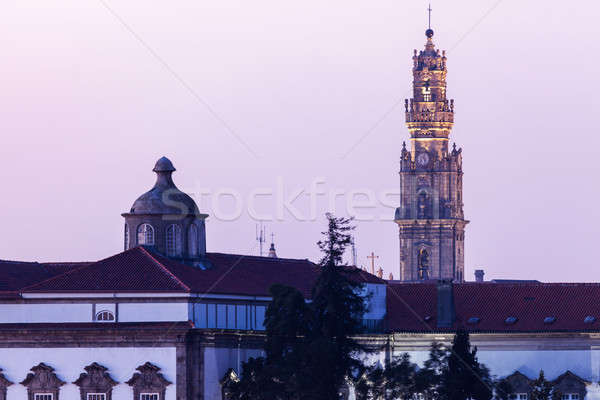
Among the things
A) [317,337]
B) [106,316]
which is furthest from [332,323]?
[106,316]

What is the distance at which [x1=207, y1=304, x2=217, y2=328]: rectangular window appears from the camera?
13762 centimetres

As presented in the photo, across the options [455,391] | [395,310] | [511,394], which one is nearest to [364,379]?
[455,391]

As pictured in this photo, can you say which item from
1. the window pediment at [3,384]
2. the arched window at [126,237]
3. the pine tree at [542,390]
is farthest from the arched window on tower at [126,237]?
the pine tree at [542,390]

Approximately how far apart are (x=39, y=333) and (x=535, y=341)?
103ft

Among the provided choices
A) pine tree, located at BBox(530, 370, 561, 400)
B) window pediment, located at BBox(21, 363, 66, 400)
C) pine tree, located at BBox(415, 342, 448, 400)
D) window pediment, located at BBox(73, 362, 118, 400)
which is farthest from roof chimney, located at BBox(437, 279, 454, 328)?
window pediment, located at BBox(21, 363, 66, 400)

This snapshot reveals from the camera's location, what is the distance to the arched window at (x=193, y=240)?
472 ft

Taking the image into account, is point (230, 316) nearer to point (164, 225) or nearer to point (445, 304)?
point (164, 225)

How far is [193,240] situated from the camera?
473ft

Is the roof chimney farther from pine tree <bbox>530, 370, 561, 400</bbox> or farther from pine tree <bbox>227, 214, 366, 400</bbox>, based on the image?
pine tree <bbox>227, 214, 366, 400</bbox>

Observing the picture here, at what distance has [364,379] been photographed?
131m

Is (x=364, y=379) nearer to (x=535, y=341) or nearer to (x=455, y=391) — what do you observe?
(x=455, y=391)

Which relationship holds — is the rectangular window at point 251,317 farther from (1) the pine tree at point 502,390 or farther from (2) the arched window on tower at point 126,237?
(1) the pine tree at point 502,390

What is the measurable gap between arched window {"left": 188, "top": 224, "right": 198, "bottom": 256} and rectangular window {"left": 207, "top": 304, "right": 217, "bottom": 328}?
6.53 metres

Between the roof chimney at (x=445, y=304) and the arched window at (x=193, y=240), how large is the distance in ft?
58.9
